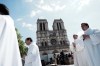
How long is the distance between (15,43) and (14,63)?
0.28m

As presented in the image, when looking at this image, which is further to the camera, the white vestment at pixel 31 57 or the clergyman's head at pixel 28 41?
the white vestment at pixel 31 57

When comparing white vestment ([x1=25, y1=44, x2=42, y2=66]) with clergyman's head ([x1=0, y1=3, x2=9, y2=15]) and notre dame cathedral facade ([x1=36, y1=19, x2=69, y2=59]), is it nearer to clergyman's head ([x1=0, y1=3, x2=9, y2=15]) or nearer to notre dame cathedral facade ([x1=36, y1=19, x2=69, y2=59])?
clergyman's head ([x1=0, y1=3, x2=9, y2=15])

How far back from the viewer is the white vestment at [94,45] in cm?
723

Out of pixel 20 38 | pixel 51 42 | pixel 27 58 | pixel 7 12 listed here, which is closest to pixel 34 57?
pixel 27 58

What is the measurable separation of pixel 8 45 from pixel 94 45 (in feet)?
17.3

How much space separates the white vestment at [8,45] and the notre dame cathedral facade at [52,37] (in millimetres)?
82671

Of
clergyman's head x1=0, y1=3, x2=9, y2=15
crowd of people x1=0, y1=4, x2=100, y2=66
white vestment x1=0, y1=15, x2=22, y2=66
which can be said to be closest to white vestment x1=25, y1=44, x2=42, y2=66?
crowd of people x1=0, y1=4, x2=100, y2=66

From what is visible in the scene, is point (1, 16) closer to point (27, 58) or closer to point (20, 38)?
point (27, 58)

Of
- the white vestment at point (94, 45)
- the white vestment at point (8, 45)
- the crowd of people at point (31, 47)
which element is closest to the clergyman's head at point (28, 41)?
the crowd of people at point (31, 47)

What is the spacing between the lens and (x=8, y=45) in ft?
8.34

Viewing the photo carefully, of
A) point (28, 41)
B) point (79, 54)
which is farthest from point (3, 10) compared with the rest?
point (79, 54)

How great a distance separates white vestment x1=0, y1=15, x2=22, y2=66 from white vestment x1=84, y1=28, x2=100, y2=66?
4.97 metres

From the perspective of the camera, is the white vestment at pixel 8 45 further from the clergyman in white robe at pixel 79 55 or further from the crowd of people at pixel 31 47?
the clergyman in white robe at pixel 79 55

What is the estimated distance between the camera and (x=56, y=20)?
93.4 meters
